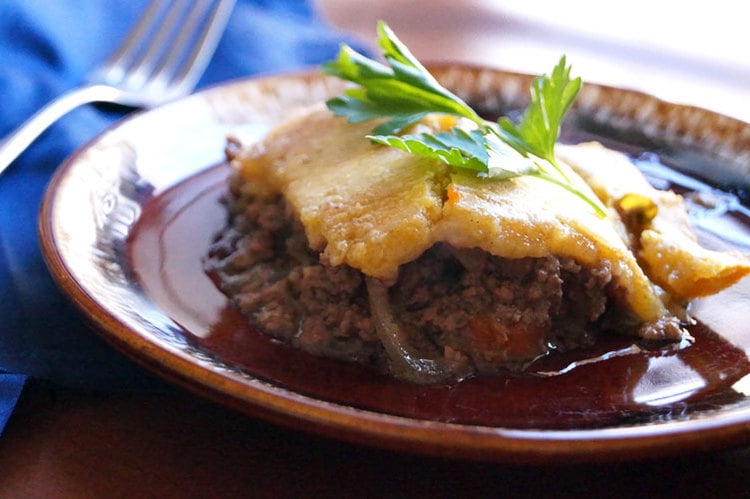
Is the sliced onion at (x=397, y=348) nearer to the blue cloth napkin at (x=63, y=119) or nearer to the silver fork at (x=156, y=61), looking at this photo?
the blue cloth napkin at (x=63, y=119)

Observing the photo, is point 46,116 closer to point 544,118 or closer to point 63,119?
point 63,119

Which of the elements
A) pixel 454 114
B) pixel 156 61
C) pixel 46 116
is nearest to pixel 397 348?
pixel 454 114

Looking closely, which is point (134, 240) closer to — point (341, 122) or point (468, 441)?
point (341, 122)

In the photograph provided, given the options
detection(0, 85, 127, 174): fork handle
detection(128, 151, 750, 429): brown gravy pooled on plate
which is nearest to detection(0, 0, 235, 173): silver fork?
detection(0, 85, 127, 174): fork handle

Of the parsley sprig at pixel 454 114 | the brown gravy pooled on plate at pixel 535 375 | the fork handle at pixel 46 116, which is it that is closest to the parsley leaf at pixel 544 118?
the parsley sprig at pixel 454 114

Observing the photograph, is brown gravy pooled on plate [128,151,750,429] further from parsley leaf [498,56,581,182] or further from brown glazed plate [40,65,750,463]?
parsley leaf [498,56,581,182]

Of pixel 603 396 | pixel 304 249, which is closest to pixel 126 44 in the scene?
pixel 304 249
